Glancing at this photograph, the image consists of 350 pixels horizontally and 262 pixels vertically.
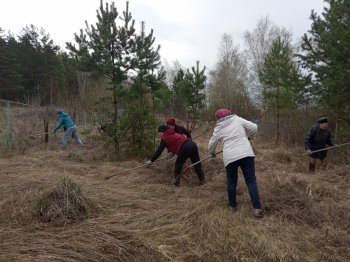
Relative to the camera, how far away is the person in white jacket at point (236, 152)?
4996mm

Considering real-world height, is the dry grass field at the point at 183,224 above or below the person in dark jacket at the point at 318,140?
below

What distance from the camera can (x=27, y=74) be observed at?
31.1m

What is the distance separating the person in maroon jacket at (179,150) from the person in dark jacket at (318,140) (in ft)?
8.27

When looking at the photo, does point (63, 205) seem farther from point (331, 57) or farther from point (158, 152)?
point (331, 57)

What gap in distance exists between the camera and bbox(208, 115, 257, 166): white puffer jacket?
16.6ft

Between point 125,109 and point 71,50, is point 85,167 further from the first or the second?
point 71,50

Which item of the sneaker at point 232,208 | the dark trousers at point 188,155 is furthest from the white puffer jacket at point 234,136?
the dark trousers at point 188,155

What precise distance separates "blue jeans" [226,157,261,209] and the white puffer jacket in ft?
0.32

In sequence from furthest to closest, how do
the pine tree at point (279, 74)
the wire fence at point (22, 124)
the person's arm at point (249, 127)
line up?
the pine tree at point (279, 74)
the wire fence at point (22, 124)
the person's arm at point (249, 127)

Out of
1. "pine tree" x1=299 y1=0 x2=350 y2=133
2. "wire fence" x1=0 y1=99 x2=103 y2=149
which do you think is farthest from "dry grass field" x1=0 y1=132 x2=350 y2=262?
"wire fence" x1=0 y1=99 x2=103 y2=149

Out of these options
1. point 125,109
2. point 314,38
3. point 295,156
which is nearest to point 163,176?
point 125,109

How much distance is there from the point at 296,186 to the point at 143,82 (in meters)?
6.18

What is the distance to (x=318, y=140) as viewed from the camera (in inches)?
320

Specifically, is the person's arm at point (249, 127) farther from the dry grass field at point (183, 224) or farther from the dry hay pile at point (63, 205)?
the dry hay pile at point (63, 205)
